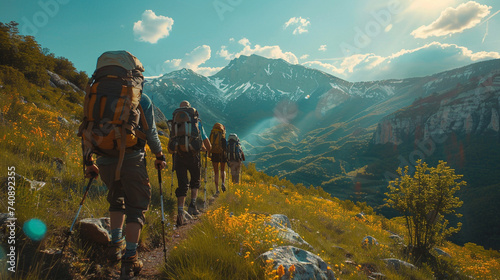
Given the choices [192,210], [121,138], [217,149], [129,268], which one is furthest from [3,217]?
[217,149]

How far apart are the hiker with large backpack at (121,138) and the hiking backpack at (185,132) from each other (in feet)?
8.41

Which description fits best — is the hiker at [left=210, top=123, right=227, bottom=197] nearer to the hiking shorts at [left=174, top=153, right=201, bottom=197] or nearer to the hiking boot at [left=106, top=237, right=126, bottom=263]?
the hiking shorts at [left=174, top=153, right=201, bottom=197]

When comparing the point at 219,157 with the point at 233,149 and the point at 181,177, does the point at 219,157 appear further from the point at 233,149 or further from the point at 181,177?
the point at 181,177

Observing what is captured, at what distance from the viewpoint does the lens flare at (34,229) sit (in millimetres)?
2855

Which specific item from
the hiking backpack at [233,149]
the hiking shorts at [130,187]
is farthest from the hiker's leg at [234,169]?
the hiking shorts at [130,187]

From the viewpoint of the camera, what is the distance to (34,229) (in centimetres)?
292

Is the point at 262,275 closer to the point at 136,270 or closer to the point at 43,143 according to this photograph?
the point at 136,270

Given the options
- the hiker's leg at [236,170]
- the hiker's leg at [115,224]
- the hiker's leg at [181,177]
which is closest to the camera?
the hiker's leg at [115,224]

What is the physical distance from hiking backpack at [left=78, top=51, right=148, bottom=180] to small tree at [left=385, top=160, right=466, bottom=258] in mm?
9046

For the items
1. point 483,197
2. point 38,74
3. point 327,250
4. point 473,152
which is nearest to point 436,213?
point 327,250

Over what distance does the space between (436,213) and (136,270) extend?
1038cm

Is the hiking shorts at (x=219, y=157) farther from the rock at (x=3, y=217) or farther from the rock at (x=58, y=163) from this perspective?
the rock at (x=3, y=217)

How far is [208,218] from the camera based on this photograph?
4324 millimetres

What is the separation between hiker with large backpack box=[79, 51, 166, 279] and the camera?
9.12 feet
